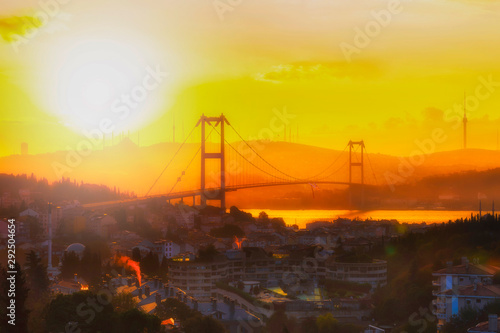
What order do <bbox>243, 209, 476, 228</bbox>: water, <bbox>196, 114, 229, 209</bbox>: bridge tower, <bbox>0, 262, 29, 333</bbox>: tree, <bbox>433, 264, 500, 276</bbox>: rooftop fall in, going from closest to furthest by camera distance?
<bbox>0, 262, 29, 333</bbox>: tree, <bbox>433, 264, 500, 276</bbox>: rooftop, <bbox>196, 114, 229, 209</bbox>: bridge tower, <bbox>243, 209, 476, 228</bbox>: water

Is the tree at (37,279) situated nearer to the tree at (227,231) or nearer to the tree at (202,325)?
Answer: the tree at (202,325)

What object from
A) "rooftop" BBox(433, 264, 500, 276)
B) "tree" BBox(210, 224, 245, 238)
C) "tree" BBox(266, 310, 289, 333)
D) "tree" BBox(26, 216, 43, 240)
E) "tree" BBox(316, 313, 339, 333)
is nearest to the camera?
"rooftop" BBox(433, 264, 500, 276)

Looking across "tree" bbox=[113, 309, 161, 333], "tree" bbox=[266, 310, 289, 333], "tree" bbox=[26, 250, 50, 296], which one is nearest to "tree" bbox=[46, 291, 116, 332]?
"tree" bbox=[113, 309, 161, 333]

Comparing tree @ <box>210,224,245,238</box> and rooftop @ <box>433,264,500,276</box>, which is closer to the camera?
rooftop @ <box>433,264,500,276</box>

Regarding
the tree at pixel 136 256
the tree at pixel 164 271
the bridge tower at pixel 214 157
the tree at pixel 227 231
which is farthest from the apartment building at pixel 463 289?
the bridge tower at pixel 214 157

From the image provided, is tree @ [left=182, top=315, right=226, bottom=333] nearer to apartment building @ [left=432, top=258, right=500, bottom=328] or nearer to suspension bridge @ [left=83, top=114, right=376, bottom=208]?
apartment building @ [left=432, top=258, right=500, bottom=328]

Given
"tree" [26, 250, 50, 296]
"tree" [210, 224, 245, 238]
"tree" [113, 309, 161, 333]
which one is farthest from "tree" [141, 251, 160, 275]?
"tree" [210, 224, 245, 238]

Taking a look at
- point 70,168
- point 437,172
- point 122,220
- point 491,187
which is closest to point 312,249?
point 122,220

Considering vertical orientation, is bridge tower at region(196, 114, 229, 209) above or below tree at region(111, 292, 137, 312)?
above

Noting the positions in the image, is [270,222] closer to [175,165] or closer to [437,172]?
[175,165]

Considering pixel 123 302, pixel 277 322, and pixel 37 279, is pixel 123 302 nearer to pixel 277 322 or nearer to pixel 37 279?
pixel 277 322

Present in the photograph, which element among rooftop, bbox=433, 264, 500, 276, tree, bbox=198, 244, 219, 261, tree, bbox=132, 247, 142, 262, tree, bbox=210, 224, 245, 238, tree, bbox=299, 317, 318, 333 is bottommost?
tree, bbox=299, 317, 318, 333
